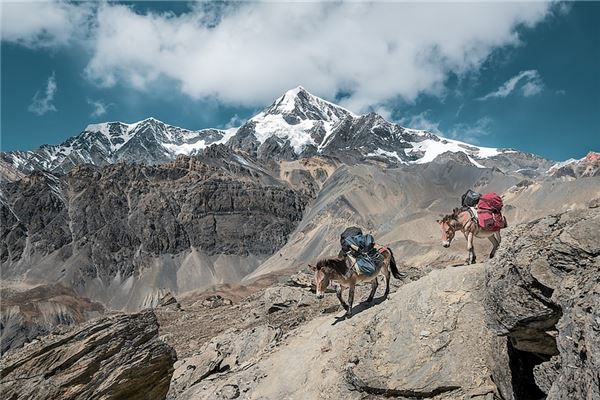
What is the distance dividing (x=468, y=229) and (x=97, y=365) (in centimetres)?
959

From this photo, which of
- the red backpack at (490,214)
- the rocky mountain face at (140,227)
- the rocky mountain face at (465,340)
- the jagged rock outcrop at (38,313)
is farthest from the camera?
the rocky mountain face at (140,227)

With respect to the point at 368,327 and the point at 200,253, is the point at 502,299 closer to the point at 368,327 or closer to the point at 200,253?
the point at 368,327

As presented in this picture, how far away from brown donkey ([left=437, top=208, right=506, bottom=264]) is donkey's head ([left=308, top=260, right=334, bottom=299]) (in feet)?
10.5

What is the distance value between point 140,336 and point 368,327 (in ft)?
19.6

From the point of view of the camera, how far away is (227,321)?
2625 centimetres

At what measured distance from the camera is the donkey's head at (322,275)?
13383 millimetres

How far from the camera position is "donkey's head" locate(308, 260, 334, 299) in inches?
527

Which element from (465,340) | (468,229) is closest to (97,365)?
(465,340)

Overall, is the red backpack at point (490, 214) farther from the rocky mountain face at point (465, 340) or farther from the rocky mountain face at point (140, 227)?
the rocky mountain face at point (140, 227)

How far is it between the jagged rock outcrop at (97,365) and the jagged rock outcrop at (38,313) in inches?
3584

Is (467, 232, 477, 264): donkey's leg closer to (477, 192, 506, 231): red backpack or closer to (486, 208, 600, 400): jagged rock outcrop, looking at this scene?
(477, 192, 506, 231): red backpack

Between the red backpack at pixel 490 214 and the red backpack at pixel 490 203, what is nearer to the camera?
the red backpack at pixel 490 214

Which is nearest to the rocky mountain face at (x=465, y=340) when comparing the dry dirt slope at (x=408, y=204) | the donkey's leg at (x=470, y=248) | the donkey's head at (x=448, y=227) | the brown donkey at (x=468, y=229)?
the donkey's leg at (x=470, y=248)

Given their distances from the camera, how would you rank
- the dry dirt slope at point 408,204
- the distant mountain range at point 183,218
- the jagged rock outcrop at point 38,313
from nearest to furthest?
the dry dirt slope at point 408,204, the jagged rock outcrop at point 38,313, the distant mountain range at point 183,218
